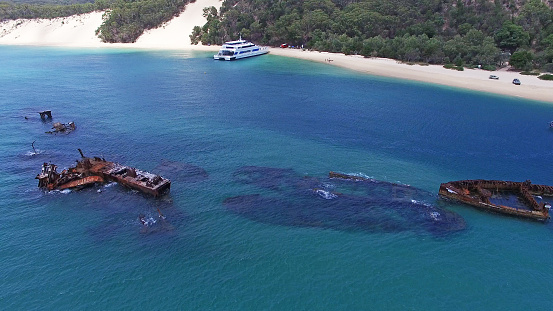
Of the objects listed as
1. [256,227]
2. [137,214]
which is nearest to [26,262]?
[137,214]

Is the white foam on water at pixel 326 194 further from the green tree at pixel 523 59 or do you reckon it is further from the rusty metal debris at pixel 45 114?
the green tree at pixel 523 59

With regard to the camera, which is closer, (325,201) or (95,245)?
(95,245)

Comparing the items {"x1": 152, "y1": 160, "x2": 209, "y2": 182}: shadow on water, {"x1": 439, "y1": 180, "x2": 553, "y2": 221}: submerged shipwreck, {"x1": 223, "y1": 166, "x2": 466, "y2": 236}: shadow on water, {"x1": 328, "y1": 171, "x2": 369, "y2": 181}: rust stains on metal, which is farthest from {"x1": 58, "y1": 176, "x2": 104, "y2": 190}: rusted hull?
{"x1": 439, "y1": 180, "x2": 553, "y2": 221}: submerged shipwreck

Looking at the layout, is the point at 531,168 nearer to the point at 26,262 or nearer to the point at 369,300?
the point at 369,300

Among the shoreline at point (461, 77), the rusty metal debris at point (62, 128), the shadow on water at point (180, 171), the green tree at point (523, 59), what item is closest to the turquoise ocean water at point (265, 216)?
the shadow on water at point (180, 171)

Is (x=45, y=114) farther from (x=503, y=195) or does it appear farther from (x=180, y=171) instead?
(x=503, y=195)

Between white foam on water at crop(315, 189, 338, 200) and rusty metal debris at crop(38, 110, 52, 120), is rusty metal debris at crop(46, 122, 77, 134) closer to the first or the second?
rusty metal debris at crop(38, 110, 52, 120)

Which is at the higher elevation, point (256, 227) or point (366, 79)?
point (366, 79)
